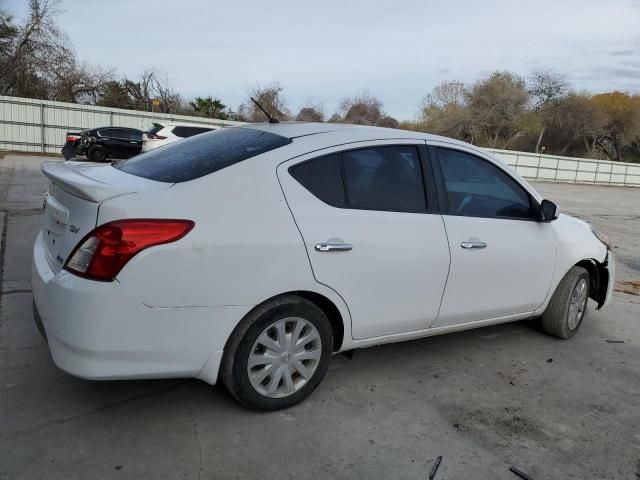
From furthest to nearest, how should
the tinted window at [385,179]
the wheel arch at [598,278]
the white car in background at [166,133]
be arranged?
the white car in background at [166,133] < the wheel arch at [598,278] < the tinted window at [385,179]

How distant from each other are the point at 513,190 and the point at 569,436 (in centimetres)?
181

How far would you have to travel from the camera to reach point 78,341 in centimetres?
254

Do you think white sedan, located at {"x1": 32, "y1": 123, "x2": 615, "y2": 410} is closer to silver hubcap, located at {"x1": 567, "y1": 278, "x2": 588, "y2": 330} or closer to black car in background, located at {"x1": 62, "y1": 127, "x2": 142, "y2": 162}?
silver hubcap, located at {"x1": 567, "y1": 278, "x2": 588, "y2": 330}

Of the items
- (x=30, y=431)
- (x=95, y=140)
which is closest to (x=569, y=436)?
(x=30, y=431)

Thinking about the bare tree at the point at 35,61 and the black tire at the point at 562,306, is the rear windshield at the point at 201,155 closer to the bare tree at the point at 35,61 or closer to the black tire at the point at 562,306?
the black tire at the point at 562,306

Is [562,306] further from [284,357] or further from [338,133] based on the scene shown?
[284,357]

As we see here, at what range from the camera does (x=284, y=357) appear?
3.06m

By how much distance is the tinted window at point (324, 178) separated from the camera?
10.2ft

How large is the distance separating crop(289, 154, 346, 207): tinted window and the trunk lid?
737 mm

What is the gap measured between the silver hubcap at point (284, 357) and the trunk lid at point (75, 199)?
0.98 m

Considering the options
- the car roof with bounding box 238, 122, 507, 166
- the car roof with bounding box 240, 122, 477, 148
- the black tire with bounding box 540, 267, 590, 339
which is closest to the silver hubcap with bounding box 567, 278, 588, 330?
the black tire with bounding box 540, 267, 590, 339

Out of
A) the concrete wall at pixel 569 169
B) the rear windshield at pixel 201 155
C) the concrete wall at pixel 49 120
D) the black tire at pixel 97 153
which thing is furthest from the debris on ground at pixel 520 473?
the concrete wall at pixel 569 169

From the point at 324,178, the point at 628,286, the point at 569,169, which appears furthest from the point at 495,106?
the point at 324,178

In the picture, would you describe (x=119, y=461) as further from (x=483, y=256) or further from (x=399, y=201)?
(x=483, y=256)
